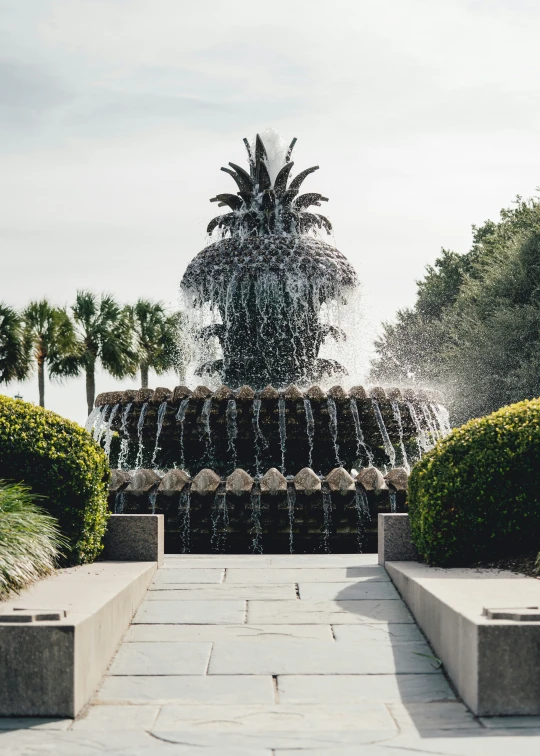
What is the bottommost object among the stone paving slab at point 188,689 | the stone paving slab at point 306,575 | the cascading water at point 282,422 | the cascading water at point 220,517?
the stone paving slab at point 188,689

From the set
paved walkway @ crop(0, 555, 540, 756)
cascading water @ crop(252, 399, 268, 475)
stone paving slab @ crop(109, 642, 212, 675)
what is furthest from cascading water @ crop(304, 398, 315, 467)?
stone paving slab @ crop(109, 642, 212, 675)

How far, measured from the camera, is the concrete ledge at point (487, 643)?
4750 millimetres

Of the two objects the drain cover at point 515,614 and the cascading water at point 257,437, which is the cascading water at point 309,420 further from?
the drain cover at point 515,614

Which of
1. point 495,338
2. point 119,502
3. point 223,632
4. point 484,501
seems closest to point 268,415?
point 119,502

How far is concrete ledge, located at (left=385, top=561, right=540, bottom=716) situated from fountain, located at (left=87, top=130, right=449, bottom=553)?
13.1 ft

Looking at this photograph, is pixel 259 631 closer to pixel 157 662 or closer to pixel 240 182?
pixel 157 662

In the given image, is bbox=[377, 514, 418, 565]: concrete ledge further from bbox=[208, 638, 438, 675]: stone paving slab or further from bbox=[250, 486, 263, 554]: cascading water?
bbox=[208, 638, 438, 675]: stone paving slab

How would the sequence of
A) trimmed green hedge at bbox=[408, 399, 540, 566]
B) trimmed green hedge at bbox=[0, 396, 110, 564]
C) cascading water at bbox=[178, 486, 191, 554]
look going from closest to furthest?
trimmed green hedge at bbox=[408, 399, 540, 566] → trimmed green hedge at bbox=[0, 396, 110, 564] → cascading water at bbox=[178, 486, 191, 554]

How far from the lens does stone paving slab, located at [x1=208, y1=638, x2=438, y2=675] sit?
5.54m

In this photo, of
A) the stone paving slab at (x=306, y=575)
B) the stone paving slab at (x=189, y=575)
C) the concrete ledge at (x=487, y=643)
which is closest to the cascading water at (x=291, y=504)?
the stone paving slab at (x=306, y=575)

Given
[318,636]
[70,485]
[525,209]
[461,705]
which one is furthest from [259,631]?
[525,209]

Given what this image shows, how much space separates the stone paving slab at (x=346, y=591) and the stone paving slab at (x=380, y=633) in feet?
2.47

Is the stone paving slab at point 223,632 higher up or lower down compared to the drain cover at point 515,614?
lower down

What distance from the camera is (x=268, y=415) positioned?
1150 cm
